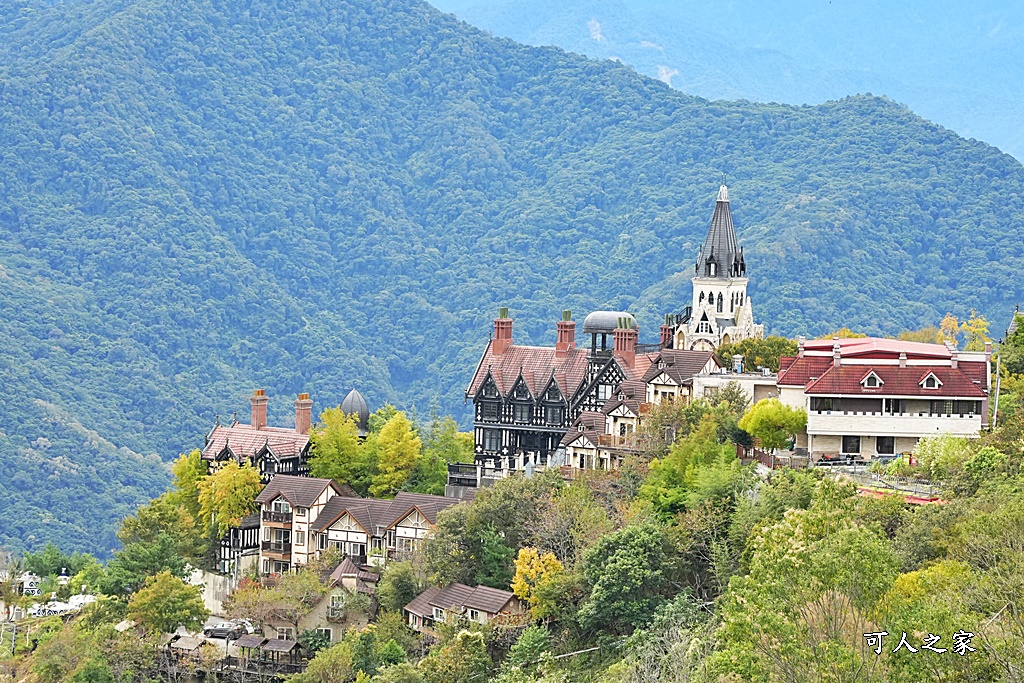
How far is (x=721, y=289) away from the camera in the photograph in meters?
108

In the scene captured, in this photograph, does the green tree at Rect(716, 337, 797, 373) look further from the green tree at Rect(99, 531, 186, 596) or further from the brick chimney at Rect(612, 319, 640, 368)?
the green tree at Rect(99, 531, 186, 596)

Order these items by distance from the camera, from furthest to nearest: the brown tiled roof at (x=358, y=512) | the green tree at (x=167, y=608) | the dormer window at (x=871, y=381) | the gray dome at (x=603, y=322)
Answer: the gray dome at (x=603, y=322) < the brown tiled roof at (x=358, y=512) < the green tree at (x=167, y=608) < the dormer window at (x=871, y=381)

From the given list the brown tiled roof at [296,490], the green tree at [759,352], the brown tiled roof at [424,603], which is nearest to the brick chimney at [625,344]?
the green tree at [759,352]

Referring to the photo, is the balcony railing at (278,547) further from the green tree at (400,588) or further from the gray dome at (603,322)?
the gray dome at (603,322)

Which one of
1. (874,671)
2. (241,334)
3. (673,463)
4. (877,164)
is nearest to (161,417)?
(241,334)

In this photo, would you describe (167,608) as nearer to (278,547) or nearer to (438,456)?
(278,547)

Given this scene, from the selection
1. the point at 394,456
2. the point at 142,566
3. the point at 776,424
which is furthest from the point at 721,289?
the point at 776,424

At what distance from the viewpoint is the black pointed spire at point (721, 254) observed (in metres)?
109

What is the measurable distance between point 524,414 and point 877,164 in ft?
416

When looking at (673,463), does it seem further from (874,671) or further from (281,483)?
(874,671)

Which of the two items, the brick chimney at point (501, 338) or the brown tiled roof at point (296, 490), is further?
the brick chimney at point (501, 338)

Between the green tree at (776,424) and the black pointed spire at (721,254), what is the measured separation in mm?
45612

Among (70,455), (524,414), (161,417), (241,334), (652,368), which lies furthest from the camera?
(241,334)

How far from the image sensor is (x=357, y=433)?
7875 centimetres
